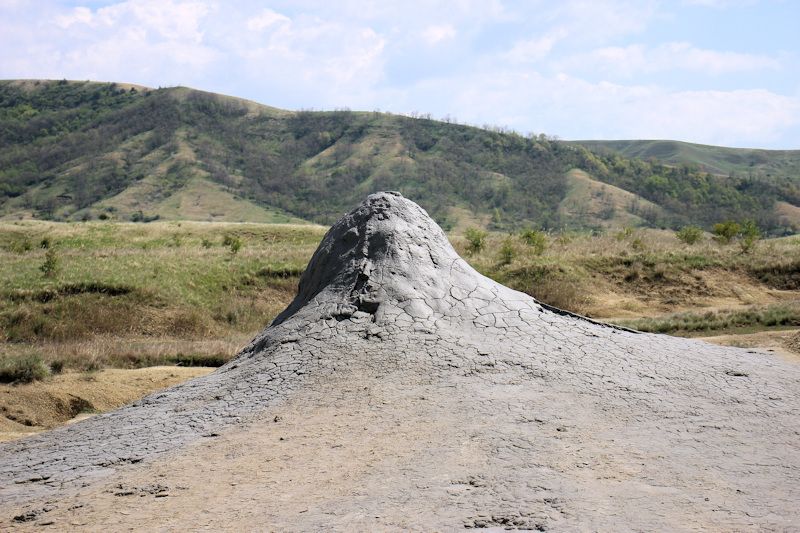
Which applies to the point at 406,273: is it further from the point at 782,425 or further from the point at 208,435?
the point at 782,425

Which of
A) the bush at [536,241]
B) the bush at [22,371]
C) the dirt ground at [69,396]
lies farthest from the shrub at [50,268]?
the bush at [536,241]

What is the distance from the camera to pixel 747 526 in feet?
13.2

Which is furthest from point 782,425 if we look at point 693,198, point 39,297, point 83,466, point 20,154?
point 20,154

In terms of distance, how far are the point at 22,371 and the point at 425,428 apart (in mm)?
6472

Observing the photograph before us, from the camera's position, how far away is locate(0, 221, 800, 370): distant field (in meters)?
13.2

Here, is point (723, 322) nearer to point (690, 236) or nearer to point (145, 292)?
point (145, 292)

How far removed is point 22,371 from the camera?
9359 millimetres

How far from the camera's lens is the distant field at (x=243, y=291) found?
13.2m

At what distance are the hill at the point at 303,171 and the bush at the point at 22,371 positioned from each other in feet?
172

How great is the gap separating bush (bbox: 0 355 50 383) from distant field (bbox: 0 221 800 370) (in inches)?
29.1

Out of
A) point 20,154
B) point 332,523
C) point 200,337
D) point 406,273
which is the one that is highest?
point 20,154

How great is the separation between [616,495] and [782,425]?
226cm

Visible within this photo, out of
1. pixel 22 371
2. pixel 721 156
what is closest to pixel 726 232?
pixel 22 371

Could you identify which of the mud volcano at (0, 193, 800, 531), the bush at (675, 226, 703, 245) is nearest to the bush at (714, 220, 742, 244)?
the bush at (675, 226, 703, 245)
